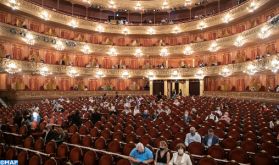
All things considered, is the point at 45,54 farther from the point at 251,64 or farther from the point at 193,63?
the point at 251,64

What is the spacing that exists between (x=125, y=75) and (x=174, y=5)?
11.5 m

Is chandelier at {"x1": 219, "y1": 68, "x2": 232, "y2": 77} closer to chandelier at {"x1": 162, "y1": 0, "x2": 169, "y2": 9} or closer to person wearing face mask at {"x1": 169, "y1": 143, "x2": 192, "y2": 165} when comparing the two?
chandelier at {"x1": 162, "y1": 0, "x2": 169, "y2": 9}

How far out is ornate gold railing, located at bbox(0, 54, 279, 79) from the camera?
70.3 feet

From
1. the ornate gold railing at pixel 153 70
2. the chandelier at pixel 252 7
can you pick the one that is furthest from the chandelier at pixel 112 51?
the chandelier at pixel 252 7

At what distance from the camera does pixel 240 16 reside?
88.4ft

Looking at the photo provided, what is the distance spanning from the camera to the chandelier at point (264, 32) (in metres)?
21.2

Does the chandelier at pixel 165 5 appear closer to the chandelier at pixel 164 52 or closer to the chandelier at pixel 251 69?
the chandelier at pixel 164 52

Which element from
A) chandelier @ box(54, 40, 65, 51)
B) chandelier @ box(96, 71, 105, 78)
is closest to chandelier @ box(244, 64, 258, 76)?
chandelier @ box(96, 71, 105, 78)

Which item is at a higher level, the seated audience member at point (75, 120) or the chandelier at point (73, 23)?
the chandelier at point (73, 23)

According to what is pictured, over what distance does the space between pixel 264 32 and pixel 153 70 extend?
14.7m

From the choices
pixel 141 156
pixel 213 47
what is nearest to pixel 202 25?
pixel 213 47

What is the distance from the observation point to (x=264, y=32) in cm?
2180

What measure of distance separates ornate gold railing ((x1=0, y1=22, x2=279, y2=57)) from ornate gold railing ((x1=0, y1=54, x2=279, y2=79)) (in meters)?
2.14

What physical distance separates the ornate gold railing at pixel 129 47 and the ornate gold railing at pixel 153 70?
214 cm
